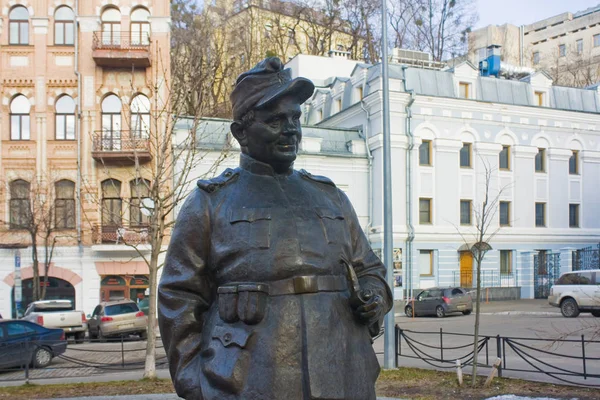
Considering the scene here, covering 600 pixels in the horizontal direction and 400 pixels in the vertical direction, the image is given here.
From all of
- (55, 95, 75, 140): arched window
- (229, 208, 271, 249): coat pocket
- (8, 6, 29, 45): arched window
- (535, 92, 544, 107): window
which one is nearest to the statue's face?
(229, 208, 271, 249): coat pocket

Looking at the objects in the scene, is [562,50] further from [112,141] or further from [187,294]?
[187,294]

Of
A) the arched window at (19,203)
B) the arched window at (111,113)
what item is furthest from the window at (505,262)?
the arched window at (19,203)

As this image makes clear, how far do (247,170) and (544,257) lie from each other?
34.8m

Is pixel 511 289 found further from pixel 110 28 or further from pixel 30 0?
pixel 30 0

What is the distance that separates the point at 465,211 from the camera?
3450 centimetres

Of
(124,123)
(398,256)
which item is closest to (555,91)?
(398,256)

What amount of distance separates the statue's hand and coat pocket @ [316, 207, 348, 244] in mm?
348

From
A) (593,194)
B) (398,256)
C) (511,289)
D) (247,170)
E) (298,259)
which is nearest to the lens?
(298,259)

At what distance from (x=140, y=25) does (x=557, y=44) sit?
185 ft

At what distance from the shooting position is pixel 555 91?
123 ft

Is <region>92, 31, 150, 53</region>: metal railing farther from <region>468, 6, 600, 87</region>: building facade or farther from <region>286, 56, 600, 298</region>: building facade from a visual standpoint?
<region>468, 6, 600, 87</region>: building facade

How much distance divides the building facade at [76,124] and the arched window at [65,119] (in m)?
0.04

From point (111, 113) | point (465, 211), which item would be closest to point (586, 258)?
point (465, 211)

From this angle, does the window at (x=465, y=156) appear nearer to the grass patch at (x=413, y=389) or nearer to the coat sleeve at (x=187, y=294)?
the grass patch at (x=413, y=389)
